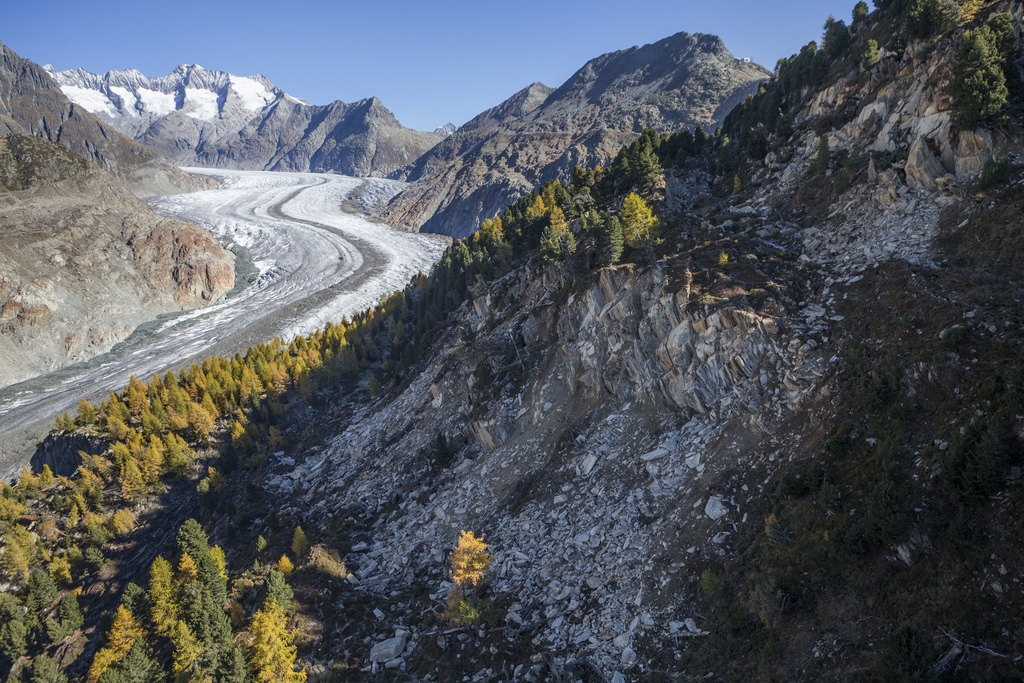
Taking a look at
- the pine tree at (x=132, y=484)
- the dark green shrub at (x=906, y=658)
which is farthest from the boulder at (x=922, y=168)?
the pine tree at (x=132, y=484)

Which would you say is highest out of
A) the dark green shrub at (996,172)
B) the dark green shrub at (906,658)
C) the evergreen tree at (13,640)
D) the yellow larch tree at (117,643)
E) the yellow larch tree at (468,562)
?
the dark green shrub at (996,172)

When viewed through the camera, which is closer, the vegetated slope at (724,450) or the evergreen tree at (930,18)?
the vegetated slope at (724,450)

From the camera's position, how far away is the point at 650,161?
56438 millimetres

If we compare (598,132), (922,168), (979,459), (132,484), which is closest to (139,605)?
(132,484)

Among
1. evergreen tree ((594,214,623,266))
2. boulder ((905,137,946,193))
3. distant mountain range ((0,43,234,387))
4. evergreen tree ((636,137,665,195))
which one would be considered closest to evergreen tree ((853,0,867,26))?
evergreen tree ((636,137,665,195))

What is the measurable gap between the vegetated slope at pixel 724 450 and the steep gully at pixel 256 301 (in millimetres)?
34068

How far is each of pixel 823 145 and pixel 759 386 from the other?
2562 cm

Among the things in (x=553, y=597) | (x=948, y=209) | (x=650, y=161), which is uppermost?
(x=650, y=161)

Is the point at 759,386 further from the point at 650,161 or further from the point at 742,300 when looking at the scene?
the point at 650,161

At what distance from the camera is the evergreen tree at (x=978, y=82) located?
27.8m

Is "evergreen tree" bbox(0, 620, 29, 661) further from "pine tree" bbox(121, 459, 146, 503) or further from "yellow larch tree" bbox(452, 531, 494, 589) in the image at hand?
"yellow larch tree" bbox(452, 531, 494, 589)

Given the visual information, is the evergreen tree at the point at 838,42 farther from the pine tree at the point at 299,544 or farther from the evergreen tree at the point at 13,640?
the evergreen tree at the point at 13,640

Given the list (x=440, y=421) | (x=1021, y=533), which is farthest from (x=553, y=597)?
(x=440, y=421)

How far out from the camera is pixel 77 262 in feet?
356
